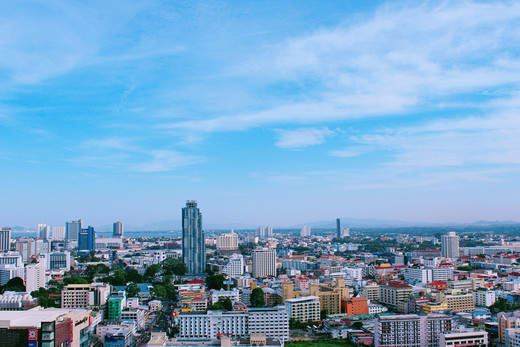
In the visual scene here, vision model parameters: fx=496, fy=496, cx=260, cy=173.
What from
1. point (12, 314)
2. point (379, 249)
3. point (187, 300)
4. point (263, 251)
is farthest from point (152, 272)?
point (379, 249)

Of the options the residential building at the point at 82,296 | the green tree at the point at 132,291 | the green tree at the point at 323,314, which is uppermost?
the residential building at the point at 82,296

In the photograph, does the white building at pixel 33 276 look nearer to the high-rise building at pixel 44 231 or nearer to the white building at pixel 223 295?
the white building at pixel 223 295

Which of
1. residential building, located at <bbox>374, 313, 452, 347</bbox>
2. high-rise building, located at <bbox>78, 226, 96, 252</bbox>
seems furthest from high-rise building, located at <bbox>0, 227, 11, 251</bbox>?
residential building, located at <bbox>374, 313, 452, 347</bbox>

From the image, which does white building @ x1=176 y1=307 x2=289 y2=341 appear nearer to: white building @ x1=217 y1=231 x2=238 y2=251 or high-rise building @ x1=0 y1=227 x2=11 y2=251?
white building @ x1=217 y1=231 x2=238 y2=251

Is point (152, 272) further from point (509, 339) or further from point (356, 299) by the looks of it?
point (509, 339)

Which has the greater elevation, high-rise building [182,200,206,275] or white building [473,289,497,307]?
high-rise building [182,200,206,275]

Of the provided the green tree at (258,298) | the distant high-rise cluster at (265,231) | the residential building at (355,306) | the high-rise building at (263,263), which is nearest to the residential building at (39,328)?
the green tree at (258,298)

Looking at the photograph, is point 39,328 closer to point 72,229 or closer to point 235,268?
point 235,268

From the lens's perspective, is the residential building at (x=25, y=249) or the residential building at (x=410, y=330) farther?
the residential building at (x=25, y=249)

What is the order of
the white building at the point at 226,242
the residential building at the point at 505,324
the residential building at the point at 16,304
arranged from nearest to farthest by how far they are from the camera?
1. the residential building at the point at 505,324
2. the residential building at the point at 16,304
3. the white building at the point at 226,242
